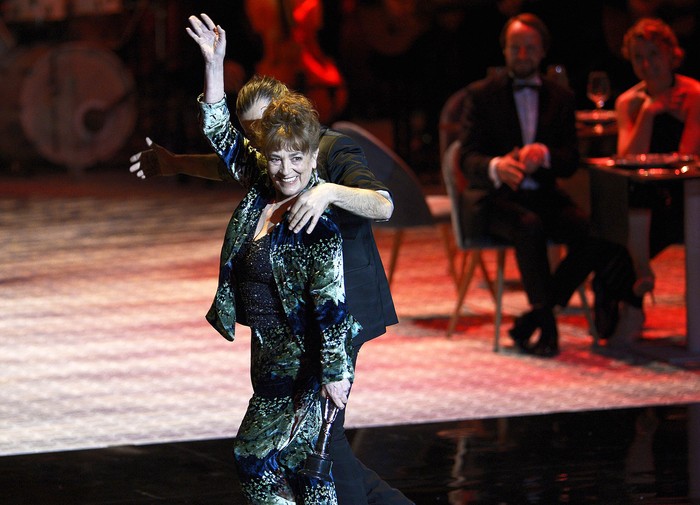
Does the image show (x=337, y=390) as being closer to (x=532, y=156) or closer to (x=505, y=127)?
(x=532, y=156)

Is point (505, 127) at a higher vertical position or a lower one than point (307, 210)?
lower

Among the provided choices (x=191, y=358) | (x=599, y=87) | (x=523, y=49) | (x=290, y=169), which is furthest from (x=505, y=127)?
(x=290, y=169)

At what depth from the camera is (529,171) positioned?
5242 mm

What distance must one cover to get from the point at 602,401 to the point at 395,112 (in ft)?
23.0

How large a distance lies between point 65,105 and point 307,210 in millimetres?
9906

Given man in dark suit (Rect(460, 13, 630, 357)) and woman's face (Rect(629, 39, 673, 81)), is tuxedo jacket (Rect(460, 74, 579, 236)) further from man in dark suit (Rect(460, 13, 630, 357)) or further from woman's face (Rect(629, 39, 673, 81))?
woman's face (Rect(629, 39, 673, 81))

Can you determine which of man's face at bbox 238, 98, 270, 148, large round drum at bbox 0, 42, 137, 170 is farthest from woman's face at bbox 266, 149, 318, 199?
large round drum at bbox 0, 42, 137, 170

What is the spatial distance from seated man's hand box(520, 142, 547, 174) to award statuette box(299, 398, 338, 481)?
257cm

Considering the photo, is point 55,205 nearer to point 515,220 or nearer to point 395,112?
point 395,112

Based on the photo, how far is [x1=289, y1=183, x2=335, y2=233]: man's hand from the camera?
8.91ft

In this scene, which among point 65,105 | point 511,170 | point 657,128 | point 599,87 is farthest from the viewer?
point 65,105

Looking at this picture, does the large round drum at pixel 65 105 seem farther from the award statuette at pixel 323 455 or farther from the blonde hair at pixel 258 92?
the award statuette at pixel 323 455

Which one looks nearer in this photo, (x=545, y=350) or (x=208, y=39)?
(x=208, y=39)

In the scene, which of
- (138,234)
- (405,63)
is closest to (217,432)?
(138,234)
